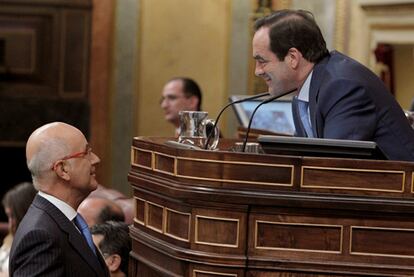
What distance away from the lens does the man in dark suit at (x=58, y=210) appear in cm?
331

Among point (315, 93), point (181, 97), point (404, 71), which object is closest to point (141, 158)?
point (315, 93)

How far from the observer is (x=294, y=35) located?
388 centimetres

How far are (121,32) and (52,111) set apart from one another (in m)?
0.87

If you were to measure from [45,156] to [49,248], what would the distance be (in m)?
0.31

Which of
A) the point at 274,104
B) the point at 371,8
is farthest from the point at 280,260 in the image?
the point at 371,8

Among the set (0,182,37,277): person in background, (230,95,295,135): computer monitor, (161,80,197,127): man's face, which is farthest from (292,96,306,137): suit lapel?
(161,80,197,127): man's face

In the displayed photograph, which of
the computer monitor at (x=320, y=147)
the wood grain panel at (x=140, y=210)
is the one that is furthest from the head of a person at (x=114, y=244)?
the computer monitor at (x=320, y=147)

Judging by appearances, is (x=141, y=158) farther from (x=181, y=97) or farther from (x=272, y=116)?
(x=181, y=97)

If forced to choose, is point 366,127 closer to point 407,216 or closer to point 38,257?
point 407,216

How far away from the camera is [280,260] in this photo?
3.29 metres

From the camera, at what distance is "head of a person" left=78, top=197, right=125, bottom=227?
5.25 m

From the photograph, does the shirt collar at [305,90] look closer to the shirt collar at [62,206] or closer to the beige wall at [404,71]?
the shirt collar at [62,206]

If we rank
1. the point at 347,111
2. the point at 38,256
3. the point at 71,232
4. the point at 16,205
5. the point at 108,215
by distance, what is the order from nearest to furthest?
the point at 38,256 < the point at 71,232 < the point at 347,111 < the point at 108,215 < the point at 16,205

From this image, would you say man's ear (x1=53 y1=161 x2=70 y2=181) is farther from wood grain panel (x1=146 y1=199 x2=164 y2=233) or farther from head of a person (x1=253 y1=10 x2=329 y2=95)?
head of a person (x1=253 y1=10 x2=329 y2=95)
